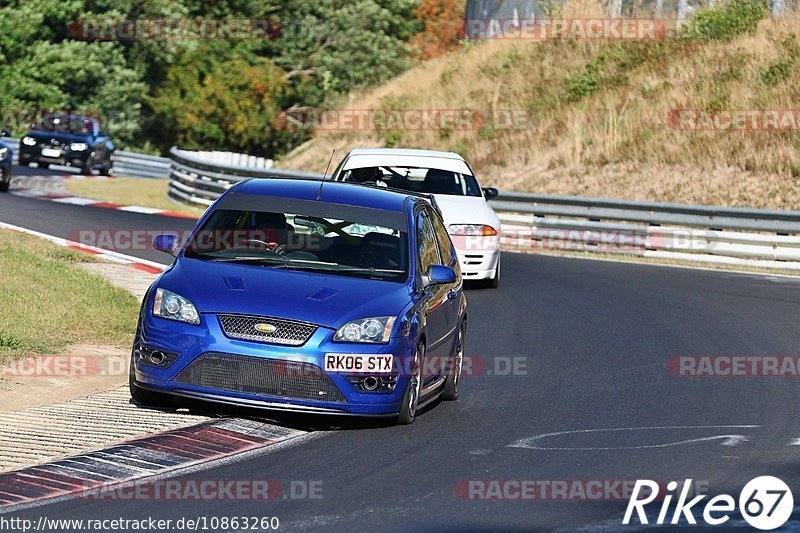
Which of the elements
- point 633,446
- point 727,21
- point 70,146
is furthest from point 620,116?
point 633,446

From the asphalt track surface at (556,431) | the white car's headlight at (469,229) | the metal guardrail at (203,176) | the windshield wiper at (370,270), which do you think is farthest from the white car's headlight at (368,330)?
the metal guardrail at (203,176)

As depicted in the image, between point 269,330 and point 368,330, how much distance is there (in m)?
0.65

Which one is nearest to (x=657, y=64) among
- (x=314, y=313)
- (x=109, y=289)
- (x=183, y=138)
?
(x=183, y=138)

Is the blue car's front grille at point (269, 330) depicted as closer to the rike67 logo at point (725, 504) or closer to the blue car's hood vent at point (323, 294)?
the blue car's hood vent at point (323, 294)

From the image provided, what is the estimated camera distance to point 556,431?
33.1 feet

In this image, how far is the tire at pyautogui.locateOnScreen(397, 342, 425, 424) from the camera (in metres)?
9.84

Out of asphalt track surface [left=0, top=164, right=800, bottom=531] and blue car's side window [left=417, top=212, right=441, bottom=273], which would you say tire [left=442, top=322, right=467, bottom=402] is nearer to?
asphalt track surface [left=0, top=164, right=800, bottom=531]

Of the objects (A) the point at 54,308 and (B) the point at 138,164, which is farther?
(B) the point at 138,164

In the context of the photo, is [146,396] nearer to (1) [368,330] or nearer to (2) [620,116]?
(1) [368,330]

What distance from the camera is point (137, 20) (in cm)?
5431

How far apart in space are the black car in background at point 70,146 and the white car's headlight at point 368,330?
30.8m

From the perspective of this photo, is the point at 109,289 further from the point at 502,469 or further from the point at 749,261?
the point at 749,261

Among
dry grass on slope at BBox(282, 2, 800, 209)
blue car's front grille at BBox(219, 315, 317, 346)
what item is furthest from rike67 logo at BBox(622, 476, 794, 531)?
dry grass on slope at BBox(282, 2, 800, 209)

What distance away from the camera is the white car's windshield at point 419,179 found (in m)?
18.8
